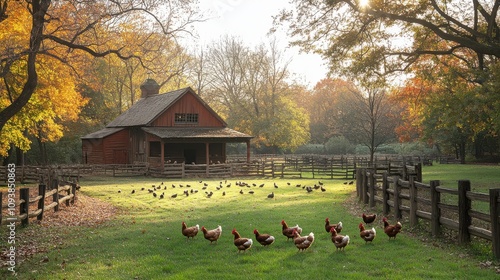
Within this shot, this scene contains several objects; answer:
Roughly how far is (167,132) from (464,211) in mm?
34615

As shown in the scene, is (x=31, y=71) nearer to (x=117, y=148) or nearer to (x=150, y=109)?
(x=150, y=109)

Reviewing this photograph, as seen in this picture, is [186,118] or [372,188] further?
[186,118]

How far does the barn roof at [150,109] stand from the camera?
4497 cm

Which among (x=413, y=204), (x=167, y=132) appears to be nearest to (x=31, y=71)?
(x=413, y=204)

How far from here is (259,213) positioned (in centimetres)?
1728

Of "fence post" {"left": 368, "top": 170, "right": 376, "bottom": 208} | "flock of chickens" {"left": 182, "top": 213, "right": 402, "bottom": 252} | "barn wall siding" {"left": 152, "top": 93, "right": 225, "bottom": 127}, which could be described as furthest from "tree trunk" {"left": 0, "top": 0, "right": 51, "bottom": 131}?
"barn wall siding" {"left": 152, "top": 93, "right": 225, "bottom": 127}

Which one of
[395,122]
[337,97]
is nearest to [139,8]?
[395,122]

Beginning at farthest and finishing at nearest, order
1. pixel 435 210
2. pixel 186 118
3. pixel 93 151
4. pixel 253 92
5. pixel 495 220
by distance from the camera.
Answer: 1. pixel 253 92
2. pixel 93 151
3. pixel 186 118
4. pixel 435 210
5. pixel 495 220

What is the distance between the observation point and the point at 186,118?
152 ft

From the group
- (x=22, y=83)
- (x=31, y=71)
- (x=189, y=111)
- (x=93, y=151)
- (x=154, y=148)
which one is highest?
(x=189, y=111)

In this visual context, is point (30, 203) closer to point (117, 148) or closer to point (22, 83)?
point (22, 83)

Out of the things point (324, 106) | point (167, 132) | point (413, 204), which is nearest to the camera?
point (413, 204)

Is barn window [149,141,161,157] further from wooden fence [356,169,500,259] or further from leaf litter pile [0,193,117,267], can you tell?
wooden fence [356,169,500,259]

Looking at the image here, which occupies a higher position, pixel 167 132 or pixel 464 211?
pixel 167 132
